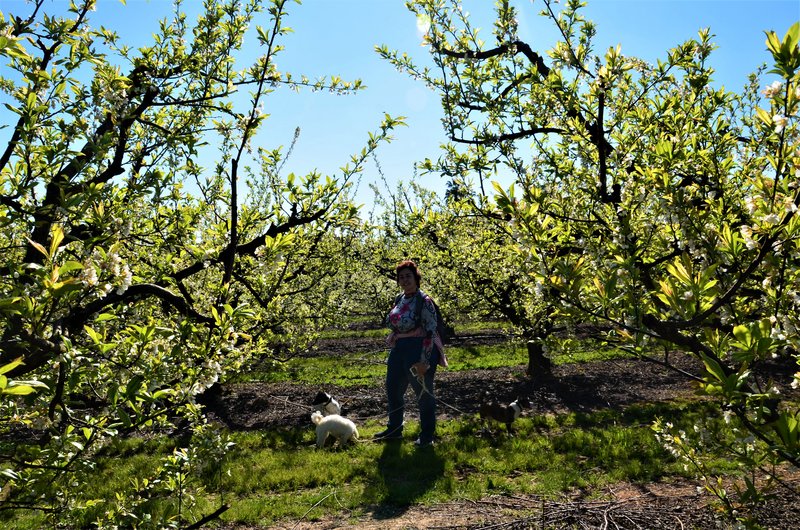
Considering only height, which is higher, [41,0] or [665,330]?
[41,0]

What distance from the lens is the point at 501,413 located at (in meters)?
7.50

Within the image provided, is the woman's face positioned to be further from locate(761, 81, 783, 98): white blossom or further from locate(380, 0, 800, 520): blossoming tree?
locate(761, 81, 783, 98): white blossom

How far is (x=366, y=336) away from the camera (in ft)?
68.0

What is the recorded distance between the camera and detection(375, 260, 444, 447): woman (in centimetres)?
650

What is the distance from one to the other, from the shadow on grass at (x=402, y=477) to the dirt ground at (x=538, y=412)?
3.3 inches

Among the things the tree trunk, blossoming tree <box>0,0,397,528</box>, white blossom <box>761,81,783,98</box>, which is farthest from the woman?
white blossom <box>761,81,783,98</box>

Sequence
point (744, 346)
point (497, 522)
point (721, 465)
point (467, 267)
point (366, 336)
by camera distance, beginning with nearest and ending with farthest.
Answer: point (744, 346)
point (497, 522)
point (721, 465)
point (467, 267)
point (366, 336)

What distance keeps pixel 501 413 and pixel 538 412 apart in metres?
1.25

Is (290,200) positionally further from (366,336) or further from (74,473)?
(366,336)

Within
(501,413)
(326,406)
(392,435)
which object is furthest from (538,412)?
(326,406)

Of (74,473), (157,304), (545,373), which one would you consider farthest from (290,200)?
(545,373)

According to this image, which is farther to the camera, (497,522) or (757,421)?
(497,522)

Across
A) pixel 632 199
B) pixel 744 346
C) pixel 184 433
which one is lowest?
pixel 184 433

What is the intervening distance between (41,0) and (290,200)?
1921mm
